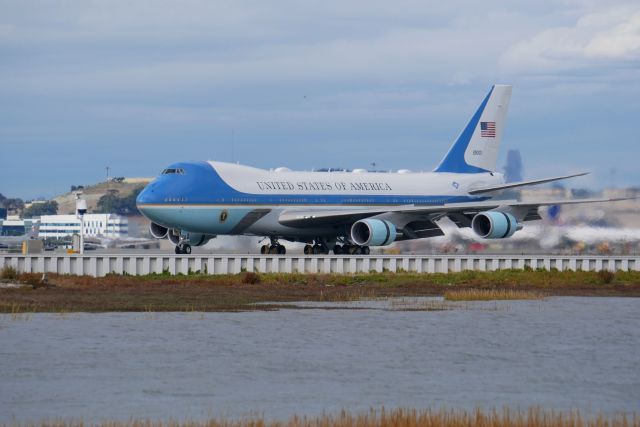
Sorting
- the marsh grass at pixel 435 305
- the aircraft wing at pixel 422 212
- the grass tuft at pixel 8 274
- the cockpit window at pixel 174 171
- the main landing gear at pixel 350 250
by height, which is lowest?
the marsh grass at pixel 435 305

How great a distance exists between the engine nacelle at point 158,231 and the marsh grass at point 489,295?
22.4m

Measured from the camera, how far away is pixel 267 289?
55.4m

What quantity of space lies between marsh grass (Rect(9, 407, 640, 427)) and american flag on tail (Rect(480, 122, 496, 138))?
54.7 meters

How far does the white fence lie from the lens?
61.5 meters

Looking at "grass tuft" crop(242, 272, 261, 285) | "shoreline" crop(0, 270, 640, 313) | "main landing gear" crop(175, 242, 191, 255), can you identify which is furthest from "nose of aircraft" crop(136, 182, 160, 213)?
"grass tuft" crop(242, 272, 261, 285)

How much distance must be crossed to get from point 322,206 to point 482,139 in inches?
563

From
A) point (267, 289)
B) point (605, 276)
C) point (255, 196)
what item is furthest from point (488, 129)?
point (267, 289)

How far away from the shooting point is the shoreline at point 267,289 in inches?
1855

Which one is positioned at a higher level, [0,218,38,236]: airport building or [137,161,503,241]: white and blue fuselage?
[137,161,503,241]: white and blue fuselage

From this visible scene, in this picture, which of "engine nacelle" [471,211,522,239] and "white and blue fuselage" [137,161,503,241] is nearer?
Result: "white and blue fuselage" [137,161,503,241]

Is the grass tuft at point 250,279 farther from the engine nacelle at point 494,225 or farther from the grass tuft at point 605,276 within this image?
the grass tuft at point 605,276

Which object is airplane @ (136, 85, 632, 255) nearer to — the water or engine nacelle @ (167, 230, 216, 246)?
engine nacelle @ (167, 230, 216, 246)

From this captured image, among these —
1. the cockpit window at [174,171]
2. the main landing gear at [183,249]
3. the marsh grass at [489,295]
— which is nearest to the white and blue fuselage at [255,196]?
the cockpit window at [174,171]

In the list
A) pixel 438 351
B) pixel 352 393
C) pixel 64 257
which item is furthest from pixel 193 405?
pixel 64 257
